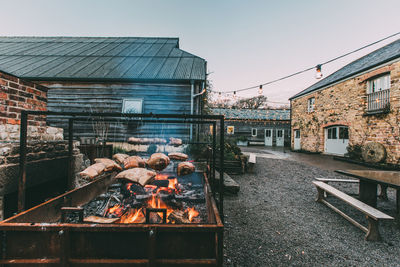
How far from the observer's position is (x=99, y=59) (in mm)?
9125

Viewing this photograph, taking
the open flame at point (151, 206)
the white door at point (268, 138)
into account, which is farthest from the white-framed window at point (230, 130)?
the open flame at point (151, 206)

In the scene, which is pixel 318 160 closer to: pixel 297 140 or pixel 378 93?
pixel 378 93

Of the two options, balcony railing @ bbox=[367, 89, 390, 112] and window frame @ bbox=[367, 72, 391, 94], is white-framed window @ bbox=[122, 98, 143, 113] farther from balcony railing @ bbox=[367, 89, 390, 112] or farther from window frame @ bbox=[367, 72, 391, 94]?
window frame @ bbox=[367, 72, 391, 94]

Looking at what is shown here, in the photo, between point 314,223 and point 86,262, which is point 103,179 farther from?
point 314,223

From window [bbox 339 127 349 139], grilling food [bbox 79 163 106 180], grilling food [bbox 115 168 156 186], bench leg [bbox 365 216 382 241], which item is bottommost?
bench leg [bbox 365 216 382 241]

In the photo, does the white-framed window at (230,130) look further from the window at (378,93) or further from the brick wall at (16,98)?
the brick wall at (16,98)

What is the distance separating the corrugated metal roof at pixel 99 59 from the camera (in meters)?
7.52

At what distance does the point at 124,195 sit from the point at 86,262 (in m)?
1.42

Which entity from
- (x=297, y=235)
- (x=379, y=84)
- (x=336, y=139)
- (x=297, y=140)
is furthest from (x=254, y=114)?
(x=297, y=235)

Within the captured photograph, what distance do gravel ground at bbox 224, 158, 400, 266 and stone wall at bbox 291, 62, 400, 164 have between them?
5338 mm

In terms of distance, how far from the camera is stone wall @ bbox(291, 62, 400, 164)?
707cm

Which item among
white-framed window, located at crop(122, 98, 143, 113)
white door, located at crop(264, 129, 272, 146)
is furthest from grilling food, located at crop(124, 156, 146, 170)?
white door, located at crop(264, 129, 272, 146)

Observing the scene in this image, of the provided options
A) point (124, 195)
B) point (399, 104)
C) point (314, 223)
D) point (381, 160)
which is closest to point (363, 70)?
point (399, 104)

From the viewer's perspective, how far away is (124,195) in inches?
101
